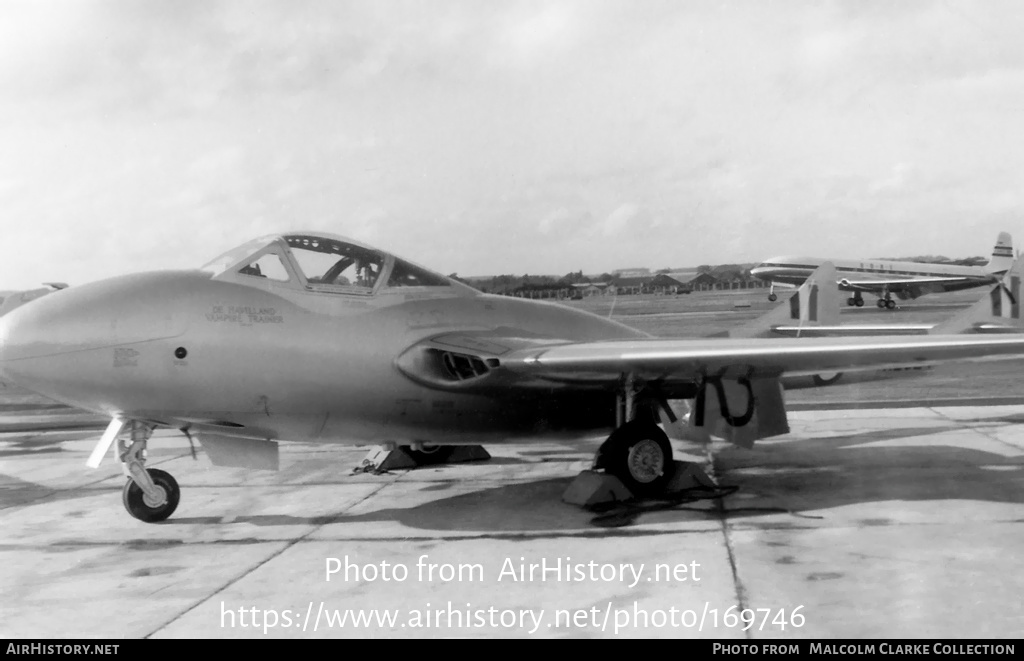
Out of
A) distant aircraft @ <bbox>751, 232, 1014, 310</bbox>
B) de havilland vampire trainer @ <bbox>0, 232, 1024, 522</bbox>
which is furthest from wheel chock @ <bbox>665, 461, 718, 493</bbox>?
distant aircraft @ <bbox>751, 232, 1014, 310</bbox>

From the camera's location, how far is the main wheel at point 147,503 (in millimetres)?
7969

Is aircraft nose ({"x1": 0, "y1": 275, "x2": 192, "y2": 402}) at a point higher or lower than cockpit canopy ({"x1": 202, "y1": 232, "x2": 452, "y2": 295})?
lower

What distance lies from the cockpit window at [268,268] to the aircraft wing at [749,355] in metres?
2.08

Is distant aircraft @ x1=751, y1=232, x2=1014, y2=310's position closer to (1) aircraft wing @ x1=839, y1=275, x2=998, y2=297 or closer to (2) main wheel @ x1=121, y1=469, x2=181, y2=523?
(1) aircraft wing @ x1=839, y1=275, x2=998, y2=297

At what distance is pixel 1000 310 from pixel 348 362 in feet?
25.5

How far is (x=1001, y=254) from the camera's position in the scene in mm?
67125

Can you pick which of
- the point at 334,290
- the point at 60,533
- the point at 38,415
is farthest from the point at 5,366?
the point at 38,415

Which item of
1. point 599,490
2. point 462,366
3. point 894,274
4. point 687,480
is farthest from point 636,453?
point 894,274

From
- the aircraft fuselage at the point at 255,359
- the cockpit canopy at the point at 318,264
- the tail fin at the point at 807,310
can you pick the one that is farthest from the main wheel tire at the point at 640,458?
the tail fin at the point at 807,310

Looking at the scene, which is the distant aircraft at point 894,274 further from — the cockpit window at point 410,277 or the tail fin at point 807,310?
the cockpit window at point 410,277

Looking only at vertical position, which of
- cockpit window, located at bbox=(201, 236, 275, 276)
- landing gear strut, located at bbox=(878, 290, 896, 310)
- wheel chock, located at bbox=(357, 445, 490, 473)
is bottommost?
wheel chock, located at bbox=(357, 445, 490, 473)

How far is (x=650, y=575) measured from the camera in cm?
589

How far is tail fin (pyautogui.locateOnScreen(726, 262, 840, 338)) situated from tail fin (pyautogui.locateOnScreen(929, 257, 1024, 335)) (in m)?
1.65

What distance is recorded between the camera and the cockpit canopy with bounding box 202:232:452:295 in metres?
7.87
